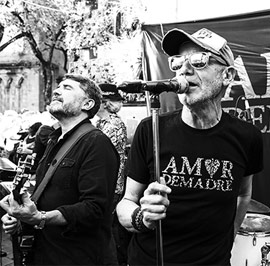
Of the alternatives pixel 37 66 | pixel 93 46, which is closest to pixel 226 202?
pixel 93 46

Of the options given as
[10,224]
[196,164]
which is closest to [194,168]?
[196,164]

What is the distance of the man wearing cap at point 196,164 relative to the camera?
6.62 feet

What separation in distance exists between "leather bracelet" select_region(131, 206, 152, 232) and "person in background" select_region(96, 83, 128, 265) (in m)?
2.63

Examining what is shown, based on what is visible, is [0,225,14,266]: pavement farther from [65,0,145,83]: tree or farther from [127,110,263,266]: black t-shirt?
[65,0,145,83]: tree

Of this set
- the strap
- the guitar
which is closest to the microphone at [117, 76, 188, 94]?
the guitar

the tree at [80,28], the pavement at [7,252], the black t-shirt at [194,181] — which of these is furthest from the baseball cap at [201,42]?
the tree at [80,28]

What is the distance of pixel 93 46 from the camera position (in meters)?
19.0

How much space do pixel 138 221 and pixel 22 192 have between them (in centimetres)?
73

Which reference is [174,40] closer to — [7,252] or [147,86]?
[147,86]

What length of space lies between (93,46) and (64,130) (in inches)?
653

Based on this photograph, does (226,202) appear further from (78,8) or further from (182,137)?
(78,8)

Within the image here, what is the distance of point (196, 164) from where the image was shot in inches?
80.7

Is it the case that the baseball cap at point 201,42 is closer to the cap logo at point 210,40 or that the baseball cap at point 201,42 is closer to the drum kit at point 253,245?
the cap logo at point 210,40

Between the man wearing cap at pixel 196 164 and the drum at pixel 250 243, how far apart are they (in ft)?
5.03
